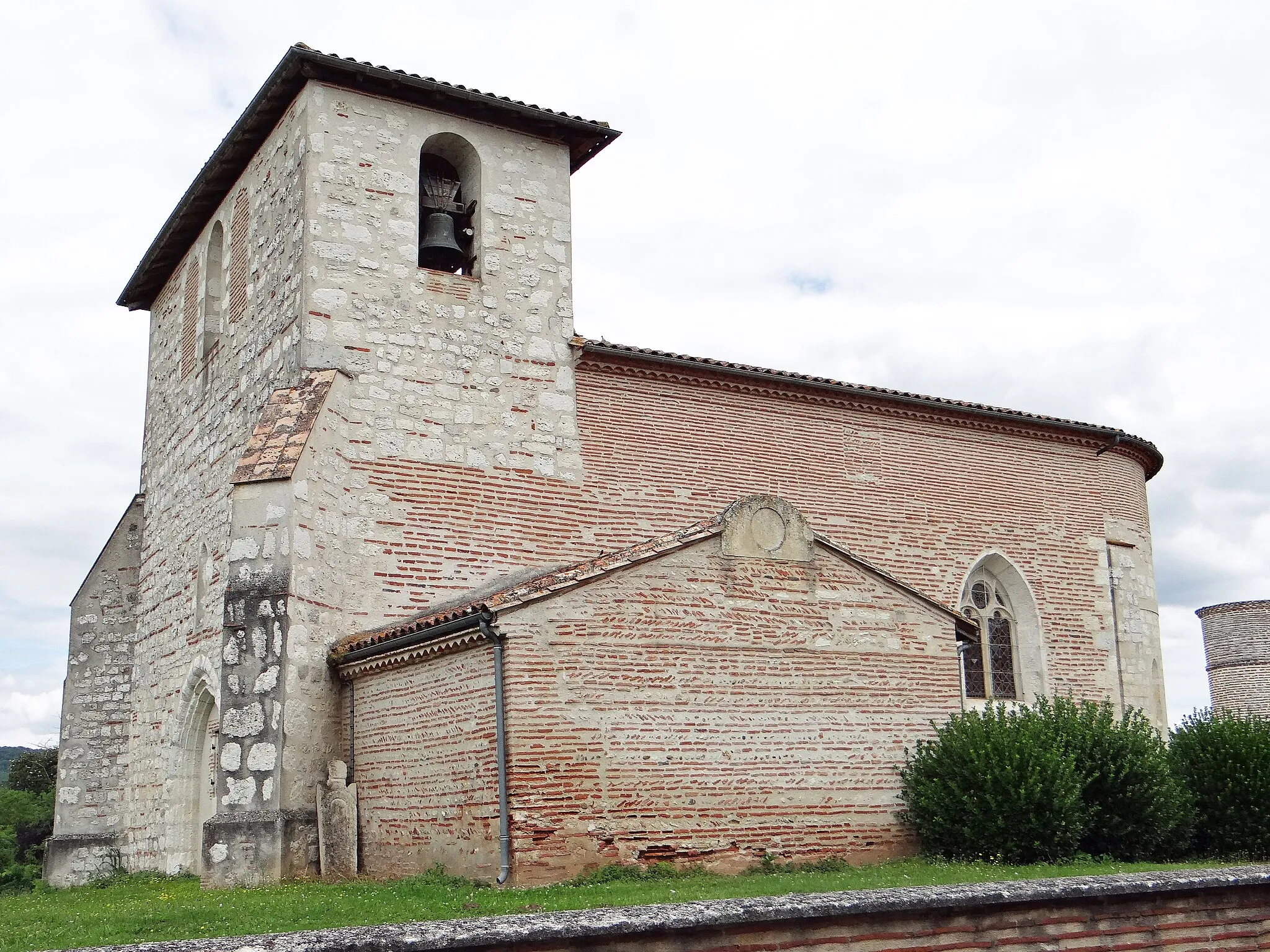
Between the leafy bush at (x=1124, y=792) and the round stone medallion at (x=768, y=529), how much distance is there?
3.82 m

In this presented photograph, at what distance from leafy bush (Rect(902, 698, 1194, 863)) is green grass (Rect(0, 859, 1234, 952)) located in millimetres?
512

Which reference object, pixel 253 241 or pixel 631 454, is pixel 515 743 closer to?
pixel 631 454

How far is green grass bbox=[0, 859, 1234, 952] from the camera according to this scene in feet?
27.3

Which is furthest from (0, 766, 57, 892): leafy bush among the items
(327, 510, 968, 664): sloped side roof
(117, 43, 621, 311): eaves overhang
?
(327, 510, 968, 664): sloped side roof

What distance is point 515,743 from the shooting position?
10688mm

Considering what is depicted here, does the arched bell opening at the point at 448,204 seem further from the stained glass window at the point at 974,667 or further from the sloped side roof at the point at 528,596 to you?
the stained glass window at the point at 974,667

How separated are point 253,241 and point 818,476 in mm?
8436

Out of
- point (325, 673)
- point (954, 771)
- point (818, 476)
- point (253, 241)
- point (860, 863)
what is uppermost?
point (253, 241)

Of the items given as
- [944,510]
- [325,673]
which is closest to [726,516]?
[325,673]

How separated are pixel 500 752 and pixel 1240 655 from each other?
23620mm

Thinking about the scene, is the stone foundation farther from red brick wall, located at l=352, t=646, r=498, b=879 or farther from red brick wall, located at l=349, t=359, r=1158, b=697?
red brick wall, located at l=349, t=359, r=1158, b=697

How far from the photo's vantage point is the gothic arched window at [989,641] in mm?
17594

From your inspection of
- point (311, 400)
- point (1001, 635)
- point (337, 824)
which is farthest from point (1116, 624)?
point (311, 400)

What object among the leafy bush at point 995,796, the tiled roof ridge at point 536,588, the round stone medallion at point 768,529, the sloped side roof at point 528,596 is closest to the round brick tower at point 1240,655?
the leafy bush at point 995,796
